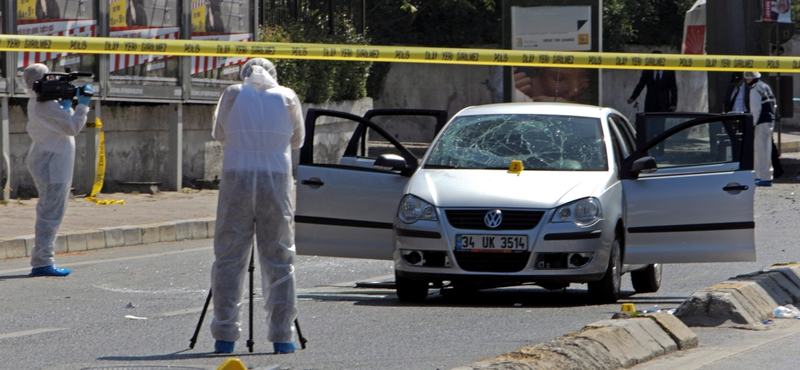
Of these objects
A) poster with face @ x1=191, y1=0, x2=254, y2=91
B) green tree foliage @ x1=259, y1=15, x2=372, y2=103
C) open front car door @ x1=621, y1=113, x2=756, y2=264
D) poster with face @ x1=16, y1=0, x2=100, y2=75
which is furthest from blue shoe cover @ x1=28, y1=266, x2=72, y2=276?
green tree foliage @ x1=259, y1=15, x2=372, y2=103

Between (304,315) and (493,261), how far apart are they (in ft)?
4.25

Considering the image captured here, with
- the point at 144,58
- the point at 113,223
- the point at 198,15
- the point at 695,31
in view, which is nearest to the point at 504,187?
the point at 113,223

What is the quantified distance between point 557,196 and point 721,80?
477 inches

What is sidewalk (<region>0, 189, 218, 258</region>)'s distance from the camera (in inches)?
448

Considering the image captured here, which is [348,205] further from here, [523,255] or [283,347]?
[283,347]

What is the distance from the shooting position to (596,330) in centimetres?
586

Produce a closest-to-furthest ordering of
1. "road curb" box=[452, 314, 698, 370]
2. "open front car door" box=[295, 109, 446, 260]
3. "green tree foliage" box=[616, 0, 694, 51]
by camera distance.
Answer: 1. "road curb" box=[452, 314, 698, 370]
2. "open front car door" box=[295, 109, 446, 260]
3. "green tree foliage" box=[616, 0, 694, 51]

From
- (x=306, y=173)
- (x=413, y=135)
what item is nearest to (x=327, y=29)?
(x=413, y=135)

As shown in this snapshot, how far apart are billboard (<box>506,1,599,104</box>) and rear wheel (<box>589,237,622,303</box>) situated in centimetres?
1030

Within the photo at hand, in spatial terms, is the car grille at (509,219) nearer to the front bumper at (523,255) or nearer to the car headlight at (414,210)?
the front bumper at (523,255)

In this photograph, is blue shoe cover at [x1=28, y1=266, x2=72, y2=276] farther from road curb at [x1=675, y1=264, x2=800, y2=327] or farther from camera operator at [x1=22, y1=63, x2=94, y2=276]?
road curb at [x1=675, y1=264, x2=800, y2=327]

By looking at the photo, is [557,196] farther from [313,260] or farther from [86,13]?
[86,13]

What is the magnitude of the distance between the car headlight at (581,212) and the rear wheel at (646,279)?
131cm

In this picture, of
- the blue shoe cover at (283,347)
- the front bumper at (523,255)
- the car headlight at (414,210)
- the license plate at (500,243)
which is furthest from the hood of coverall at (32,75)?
the blue shoe cover at (283,347)
